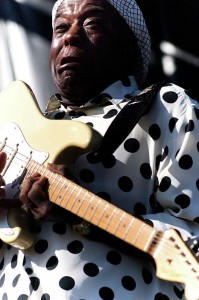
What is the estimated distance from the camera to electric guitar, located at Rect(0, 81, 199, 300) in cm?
126

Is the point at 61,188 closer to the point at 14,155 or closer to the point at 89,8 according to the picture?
the point at 14,155

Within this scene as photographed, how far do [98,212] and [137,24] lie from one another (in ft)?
2.16

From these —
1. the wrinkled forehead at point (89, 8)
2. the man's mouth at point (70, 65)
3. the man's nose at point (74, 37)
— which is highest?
the wrinkled forehead at point (89, 8)

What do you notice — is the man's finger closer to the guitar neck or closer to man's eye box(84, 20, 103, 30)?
the guitar neck

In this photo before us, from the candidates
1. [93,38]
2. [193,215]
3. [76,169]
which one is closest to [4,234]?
[76,169]

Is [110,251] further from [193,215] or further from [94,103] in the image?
[94,103]

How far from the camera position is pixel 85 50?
172 centimetres

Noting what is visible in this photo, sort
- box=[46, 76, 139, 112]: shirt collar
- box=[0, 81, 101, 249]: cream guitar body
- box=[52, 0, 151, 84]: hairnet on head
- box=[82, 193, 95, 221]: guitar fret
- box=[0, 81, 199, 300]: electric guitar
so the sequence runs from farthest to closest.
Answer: box=[52, 0, 151, 84]: hairnet on head → box=[46, 76, 139, 112]: shirt collar → box=[0, 81, 101, 249]: cream guitar body → box=[82, 193, 95, 221]: guitar fret → box=[0, 81, 199, 300]: electric guitar

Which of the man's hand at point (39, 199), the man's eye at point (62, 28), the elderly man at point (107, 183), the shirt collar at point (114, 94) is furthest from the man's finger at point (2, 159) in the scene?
the man's eye at point (62, 28)

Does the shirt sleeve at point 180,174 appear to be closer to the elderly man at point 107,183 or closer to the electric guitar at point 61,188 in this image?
the elderly man at point 107,183

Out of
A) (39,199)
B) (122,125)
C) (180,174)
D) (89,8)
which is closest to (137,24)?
(89,8)

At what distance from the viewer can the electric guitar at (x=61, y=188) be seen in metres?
1.26

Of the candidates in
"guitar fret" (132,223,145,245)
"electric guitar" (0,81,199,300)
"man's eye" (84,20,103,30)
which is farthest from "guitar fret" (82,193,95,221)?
"man's eye" (84,20,103,30)

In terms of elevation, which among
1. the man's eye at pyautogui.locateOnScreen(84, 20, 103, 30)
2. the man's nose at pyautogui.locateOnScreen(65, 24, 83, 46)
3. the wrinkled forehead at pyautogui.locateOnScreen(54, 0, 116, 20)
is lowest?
the man's nose at pyautogui.locateOnScreen(65, 24, 83, 46)
